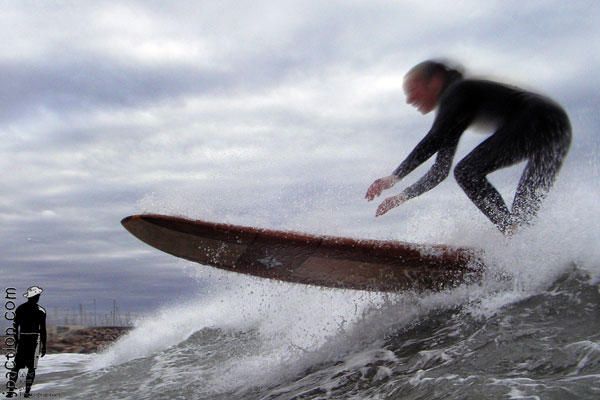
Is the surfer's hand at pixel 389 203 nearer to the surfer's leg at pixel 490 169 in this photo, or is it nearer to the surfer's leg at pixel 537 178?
the surfer's leg at pixel 490 169

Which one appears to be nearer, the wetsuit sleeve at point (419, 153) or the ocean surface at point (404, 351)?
the ocean surface at point (404, 351)

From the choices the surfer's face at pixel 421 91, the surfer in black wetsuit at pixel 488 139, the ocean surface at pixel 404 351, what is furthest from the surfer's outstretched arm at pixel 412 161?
the ocean surface at pixel 404 351

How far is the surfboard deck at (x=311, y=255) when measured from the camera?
12.5ft

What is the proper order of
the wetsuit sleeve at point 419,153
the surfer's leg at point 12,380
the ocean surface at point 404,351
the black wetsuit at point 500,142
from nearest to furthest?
the ocean surface at point 404,351, the black wetsuit at point 500,142, the wetsuit sleeve at point 419,153, the surfer's leg at point 12,380

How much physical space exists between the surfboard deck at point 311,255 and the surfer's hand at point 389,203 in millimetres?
245

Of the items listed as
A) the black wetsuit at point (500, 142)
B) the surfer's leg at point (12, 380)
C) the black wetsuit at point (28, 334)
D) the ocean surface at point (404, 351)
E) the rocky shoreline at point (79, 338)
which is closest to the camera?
the ocean surface at point (404, 351)

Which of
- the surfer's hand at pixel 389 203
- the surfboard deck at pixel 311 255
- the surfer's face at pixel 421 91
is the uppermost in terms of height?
the surfer's face at pixel 421 91

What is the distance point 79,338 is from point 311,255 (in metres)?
9.32

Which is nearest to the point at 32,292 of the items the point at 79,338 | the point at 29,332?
the point at 29,332

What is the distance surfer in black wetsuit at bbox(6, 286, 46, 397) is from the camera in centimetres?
541

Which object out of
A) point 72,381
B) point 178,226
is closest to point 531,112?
point 178,226

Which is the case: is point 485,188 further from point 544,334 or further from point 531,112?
point 544,334

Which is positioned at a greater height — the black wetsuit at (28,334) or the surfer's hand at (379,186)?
the surfer's hand at (379,186)

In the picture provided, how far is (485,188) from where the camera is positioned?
3.68m
